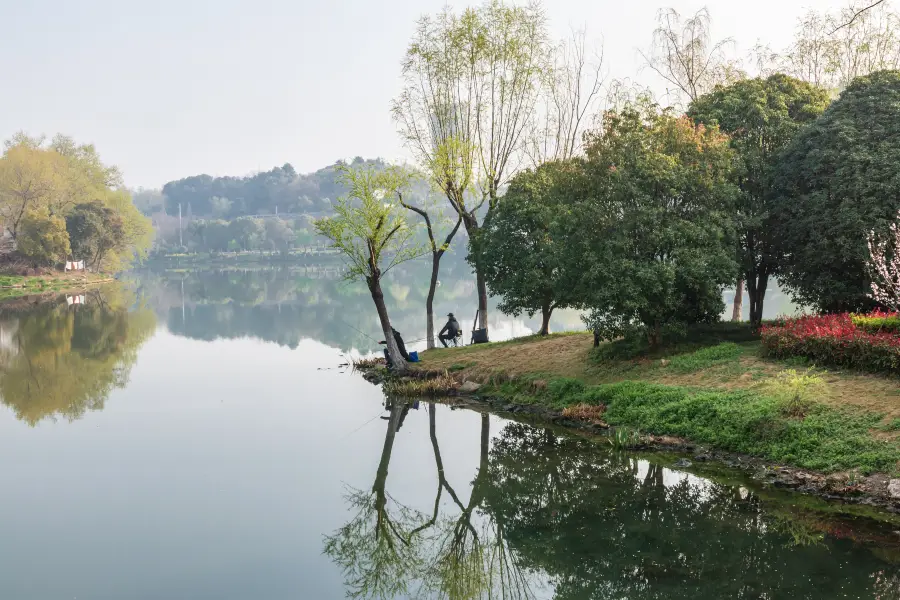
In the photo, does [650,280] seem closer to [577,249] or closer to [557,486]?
[577,249]

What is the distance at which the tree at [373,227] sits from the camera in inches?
755

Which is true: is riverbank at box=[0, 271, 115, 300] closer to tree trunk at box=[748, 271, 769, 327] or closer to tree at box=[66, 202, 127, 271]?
tree at box=[66, 202, 127, 271]

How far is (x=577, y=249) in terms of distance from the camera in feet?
52.3

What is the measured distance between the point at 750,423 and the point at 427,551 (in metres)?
5.63

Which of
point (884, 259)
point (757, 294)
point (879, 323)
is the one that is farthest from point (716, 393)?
point (757, 294)

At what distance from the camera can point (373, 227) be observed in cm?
1925

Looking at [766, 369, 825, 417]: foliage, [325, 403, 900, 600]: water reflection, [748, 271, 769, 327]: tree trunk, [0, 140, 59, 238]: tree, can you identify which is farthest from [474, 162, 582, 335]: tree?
[0, 140, 59, 238]: tree

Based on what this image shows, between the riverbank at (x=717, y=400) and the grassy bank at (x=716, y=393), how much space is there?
0.8 inches

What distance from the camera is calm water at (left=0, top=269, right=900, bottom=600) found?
317 inches

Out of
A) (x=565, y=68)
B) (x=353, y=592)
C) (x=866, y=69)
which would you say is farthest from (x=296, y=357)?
(x=866, y=69)

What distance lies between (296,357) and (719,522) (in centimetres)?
1765

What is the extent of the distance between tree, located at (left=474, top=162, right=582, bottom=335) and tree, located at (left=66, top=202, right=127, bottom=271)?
46267mm

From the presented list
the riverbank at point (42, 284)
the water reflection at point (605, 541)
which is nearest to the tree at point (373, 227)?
the water reflection at point (605, 541)

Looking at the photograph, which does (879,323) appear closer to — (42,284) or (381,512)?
(381,512)
